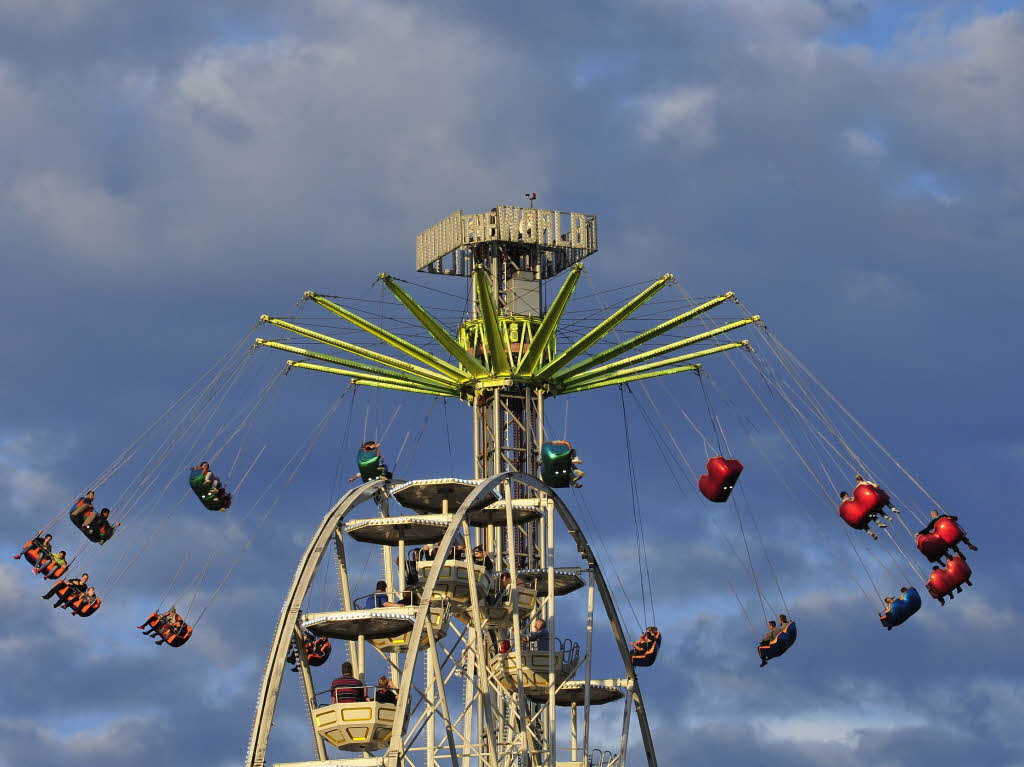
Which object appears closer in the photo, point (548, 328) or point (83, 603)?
point (83, 603)

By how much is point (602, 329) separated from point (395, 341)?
5.73 meters

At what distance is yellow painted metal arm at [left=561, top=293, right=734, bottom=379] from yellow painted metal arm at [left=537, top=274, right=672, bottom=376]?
597mm

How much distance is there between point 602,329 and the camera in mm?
66750

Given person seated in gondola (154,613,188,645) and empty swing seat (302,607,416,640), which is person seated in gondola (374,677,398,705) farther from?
person seated in gondola (154,613,188,645)

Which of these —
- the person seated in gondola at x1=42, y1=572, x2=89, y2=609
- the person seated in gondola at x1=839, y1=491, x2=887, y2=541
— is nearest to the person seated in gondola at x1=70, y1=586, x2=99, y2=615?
the person seated in gondola at x1=42, y1=572, x2=89, y2=609

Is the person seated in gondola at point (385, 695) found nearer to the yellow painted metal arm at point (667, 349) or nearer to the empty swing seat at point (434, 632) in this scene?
the empty swing seat at point (434, 632)

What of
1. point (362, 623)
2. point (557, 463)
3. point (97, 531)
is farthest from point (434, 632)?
point (97, 531)

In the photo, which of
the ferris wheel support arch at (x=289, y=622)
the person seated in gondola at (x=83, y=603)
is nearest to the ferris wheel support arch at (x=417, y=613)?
Answer: the ferris wheel support arch at (x=289, y=622)

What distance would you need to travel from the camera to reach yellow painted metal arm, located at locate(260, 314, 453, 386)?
67.4 m

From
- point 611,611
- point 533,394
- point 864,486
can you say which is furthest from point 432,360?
point 864,486

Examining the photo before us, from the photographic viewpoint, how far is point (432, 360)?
69375 mm

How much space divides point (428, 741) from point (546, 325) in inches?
476

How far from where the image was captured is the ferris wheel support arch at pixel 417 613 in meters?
54.5

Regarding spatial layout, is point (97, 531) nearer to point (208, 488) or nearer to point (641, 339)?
point (208, 488)
